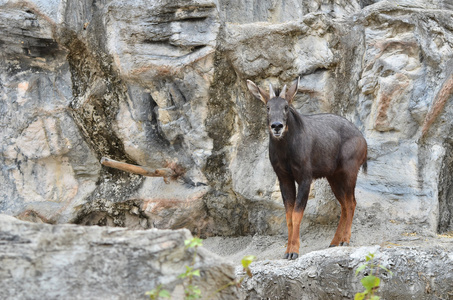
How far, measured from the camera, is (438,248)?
6.11 m

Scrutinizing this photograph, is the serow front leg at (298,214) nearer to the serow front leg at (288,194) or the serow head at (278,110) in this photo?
the serow front leg at (288,194)

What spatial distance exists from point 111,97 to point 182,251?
238 inches

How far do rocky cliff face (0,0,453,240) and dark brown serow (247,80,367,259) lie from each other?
769mm

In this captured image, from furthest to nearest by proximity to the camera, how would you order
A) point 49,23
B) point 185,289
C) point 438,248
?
point 49,23, point 438,248, point 185,289

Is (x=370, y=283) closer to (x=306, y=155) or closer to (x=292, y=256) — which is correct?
(x=292, y=256)

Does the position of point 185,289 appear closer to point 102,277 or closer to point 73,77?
point 102,277

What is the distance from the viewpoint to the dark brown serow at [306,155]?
7375 mm

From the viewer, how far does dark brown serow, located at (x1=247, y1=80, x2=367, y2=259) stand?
7.38m

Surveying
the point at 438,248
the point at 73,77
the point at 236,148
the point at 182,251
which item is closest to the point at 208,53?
the point at 236,148

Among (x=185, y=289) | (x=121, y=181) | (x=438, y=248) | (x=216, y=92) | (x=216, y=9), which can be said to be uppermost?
(x=216, y=9)

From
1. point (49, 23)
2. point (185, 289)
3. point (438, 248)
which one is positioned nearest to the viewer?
point (185, 289)

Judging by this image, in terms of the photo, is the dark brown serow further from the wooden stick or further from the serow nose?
the wooden stick

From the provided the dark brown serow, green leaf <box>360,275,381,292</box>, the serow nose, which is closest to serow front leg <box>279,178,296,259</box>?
the dark brown serow

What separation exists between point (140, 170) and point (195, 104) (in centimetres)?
134
